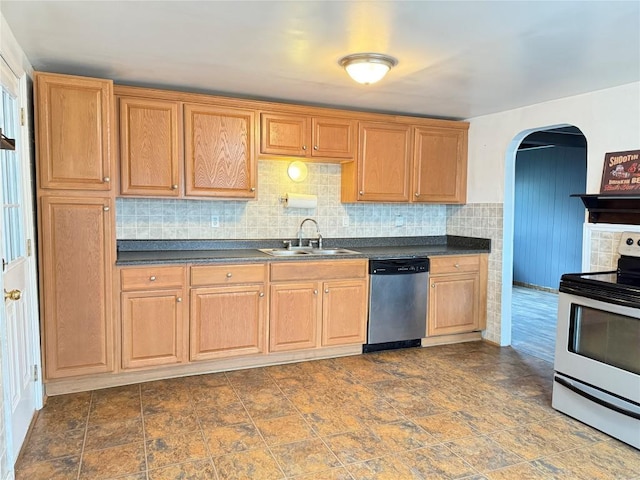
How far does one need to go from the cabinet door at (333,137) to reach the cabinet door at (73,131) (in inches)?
63.9

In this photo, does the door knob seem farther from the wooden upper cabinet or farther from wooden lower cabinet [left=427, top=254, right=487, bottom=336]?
wooden lower cabinet [left=427, top=254, right=487, bottom=336]

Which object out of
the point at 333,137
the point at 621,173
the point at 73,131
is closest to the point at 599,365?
the point at 621,173

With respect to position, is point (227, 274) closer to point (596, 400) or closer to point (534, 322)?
point (596, 400)

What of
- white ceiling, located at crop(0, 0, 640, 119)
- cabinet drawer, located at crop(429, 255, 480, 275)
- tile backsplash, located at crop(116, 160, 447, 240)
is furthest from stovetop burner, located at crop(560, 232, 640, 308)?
tile backsplash, located at crop(116, 160, 447, 240)

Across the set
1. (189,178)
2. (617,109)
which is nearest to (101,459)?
(189,178)

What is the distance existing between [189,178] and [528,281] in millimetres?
5614

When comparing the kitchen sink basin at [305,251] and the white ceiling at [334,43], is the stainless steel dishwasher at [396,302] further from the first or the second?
the white ceiling at [334,43]

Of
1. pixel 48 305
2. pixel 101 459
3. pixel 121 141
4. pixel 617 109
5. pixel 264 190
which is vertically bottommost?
pixel 101 459

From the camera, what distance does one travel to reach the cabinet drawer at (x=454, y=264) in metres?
4.17

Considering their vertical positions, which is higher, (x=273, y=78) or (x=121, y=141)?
(x=273, y=78)

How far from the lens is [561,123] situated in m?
3.70

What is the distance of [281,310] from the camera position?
367 cm

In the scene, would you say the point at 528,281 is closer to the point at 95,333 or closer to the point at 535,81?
the point at 535,81

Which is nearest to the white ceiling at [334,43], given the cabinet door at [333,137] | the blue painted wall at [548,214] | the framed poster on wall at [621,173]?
the cabinet door at [333,137]
